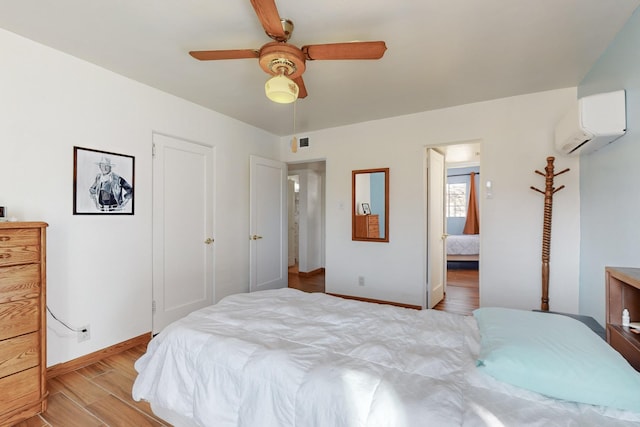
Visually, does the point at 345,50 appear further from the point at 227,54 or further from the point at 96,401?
the point at 96,401

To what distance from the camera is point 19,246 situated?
1.72 meters

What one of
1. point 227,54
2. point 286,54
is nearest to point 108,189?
point 227,54

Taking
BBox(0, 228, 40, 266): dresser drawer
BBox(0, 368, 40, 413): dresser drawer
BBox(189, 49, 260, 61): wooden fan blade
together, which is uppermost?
BBox(189, 49, 260, 61): wooden fan blade

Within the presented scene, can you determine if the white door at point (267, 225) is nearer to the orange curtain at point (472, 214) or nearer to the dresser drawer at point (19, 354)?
the dresser drawer at point (19, 354)

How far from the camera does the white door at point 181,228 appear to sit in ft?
9.68

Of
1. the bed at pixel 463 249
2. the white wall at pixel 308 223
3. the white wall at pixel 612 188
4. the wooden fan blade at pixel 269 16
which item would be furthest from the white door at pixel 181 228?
the bed at pixel 463 249

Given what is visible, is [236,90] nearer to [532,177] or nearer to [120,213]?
[120,213]

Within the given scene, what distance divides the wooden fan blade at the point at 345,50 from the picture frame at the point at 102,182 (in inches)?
80.9

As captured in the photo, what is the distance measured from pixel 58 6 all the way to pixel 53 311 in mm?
2124

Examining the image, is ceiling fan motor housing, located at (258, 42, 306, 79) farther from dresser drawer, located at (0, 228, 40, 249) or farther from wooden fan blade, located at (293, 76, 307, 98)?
dresser drawer, located at (0, 228, 40, 249)

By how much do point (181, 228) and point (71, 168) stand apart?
111 cm

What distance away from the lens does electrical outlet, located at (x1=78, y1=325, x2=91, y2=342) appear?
7.72 ft

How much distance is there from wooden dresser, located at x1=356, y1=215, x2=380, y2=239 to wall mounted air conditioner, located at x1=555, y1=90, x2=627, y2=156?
212cm

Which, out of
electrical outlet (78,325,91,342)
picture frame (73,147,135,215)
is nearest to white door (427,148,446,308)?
picture frame (73,147,135,215)
